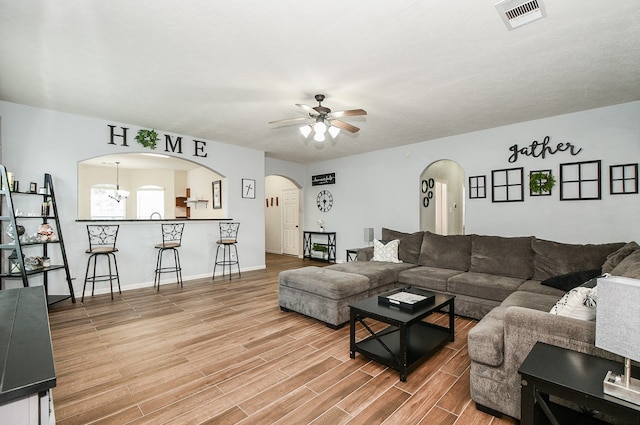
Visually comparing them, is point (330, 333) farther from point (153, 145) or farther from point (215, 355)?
point (153, 145)

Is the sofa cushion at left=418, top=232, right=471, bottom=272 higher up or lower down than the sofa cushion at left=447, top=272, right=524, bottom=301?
higher up

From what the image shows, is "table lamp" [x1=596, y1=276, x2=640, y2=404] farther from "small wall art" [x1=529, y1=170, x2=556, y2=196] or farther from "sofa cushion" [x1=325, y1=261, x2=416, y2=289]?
"small wall art" [x1=529, y1=170, x2=556, y2=196]

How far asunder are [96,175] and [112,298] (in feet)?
20.0

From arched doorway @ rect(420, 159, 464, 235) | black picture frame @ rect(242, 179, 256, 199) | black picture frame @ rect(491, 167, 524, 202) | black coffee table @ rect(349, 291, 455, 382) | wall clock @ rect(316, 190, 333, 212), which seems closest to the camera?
black coffee table @ rect(349, 291, 455, 382)

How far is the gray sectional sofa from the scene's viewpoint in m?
1.84

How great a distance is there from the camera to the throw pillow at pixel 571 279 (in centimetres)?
297

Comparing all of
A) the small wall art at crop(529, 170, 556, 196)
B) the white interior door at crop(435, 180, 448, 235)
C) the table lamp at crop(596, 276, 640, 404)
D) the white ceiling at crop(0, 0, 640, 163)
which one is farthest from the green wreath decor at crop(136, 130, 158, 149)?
the small wall art at crop(529, 170, 556, 196)

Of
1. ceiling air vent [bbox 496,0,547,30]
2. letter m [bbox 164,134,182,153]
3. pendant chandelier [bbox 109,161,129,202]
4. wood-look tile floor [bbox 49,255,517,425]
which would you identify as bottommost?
wood-look tile floor [bbox 49,255,517,425]

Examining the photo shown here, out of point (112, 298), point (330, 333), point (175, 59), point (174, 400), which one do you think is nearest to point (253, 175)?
point (112, 298)

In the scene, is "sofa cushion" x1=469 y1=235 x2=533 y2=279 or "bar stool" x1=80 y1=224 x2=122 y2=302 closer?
"sofa cushion" x1=469 y1=235 x2=533 y2=279

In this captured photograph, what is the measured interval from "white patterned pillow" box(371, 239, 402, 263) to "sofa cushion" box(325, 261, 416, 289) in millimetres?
233

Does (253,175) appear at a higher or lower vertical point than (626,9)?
lower

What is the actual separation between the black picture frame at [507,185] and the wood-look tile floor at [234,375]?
2434mm

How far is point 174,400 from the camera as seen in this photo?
210 cm
